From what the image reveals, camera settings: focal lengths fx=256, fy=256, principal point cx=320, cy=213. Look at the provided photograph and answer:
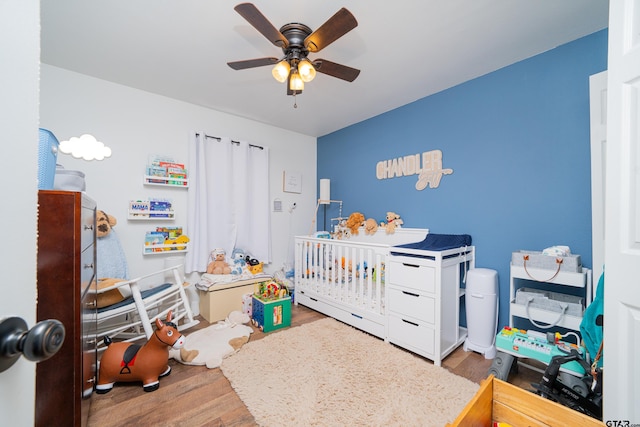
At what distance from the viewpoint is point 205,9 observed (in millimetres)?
1570

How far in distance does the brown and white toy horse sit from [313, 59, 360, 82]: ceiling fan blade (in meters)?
1.99

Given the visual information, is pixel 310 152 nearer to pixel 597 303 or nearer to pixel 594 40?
pixel 594 40

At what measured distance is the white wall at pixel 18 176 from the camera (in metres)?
Result: 0.36

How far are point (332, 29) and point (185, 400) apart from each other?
2.31 meters

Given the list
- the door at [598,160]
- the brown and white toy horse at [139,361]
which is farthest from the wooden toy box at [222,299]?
the door at [598,160]

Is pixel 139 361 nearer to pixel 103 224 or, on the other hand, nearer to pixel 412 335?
pixel 103 224

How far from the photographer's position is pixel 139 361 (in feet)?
5.46

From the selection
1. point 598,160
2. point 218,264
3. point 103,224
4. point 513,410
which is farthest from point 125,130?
point 598,160

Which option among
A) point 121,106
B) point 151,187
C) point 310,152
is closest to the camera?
point 121,106

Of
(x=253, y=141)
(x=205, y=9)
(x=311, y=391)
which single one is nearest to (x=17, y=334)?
(x=311, y=391)

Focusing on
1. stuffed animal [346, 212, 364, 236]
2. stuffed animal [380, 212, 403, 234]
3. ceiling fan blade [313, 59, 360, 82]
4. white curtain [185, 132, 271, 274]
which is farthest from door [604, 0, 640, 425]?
white curtain [185, 132, 271, 274]

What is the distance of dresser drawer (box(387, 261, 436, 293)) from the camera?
1.97 meters

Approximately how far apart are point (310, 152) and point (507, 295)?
304 centimetres

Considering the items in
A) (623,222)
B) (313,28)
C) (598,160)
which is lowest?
(623,222)
